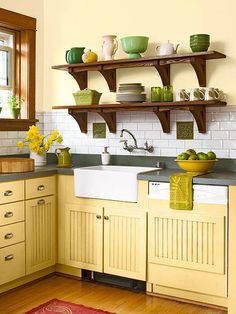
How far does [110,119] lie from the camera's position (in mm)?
4797

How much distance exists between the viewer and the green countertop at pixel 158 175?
12.2 feet

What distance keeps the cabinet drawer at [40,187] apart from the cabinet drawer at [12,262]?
0.42 metres

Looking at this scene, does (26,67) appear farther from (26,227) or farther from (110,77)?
(26,227)

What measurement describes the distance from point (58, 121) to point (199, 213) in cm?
204

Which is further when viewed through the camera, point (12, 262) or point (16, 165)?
point (16, 165)

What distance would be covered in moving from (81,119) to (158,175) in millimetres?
1301

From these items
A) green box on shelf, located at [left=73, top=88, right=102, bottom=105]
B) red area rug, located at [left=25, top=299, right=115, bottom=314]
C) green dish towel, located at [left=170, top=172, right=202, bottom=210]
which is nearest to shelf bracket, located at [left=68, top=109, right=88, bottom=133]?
green box on shelf, located at [left=73, top=88, right=102, bottom=105]

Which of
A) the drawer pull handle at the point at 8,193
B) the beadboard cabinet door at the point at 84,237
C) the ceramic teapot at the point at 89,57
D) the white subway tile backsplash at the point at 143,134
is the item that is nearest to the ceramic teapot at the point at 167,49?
the white subway tile backsplash at the point at 143,134

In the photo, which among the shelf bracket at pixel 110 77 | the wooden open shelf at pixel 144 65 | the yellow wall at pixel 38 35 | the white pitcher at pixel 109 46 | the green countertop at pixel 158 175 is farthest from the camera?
the yellow wall at pixel 38 35

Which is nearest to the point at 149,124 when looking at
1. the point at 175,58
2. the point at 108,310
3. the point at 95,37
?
the point at 175,58

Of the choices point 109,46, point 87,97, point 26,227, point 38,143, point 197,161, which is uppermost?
point 109,46

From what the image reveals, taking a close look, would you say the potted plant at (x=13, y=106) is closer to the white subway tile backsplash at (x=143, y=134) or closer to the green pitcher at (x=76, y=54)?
the white subway tile backsplash at (x=143, y=134)

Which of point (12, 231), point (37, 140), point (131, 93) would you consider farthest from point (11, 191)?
point (131, 93)

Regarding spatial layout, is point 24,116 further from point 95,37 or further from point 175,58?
point 175,58
